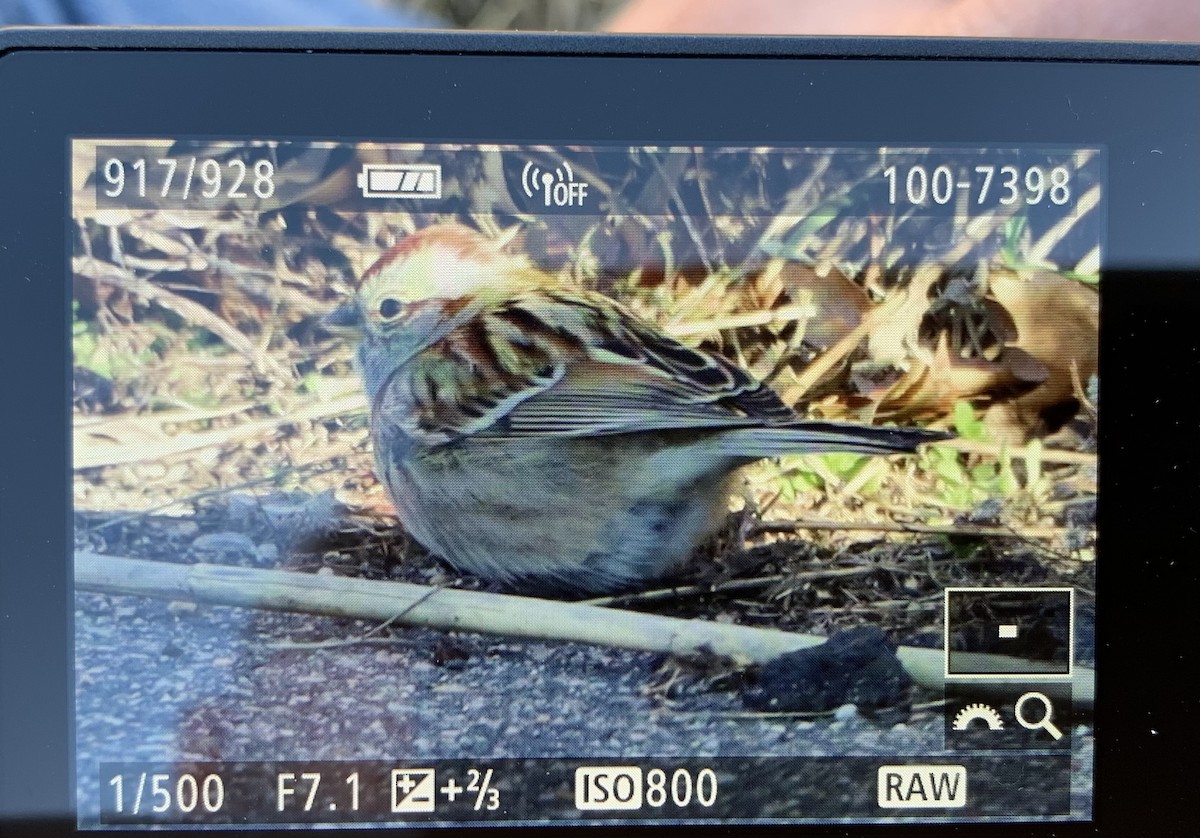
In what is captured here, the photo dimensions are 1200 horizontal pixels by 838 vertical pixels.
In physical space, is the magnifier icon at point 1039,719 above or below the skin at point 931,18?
below

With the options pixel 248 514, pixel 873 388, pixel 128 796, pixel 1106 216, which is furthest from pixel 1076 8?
pixel 128 796

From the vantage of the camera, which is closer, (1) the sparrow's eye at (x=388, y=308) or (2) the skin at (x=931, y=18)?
(1) the sparrow's eye at (x=388, y=308)

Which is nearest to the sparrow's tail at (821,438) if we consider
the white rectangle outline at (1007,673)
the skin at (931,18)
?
the white rectangle outline at (1007,673)

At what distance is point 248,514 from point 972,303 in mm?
481

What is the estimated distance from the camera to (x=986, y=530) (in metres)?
0.66

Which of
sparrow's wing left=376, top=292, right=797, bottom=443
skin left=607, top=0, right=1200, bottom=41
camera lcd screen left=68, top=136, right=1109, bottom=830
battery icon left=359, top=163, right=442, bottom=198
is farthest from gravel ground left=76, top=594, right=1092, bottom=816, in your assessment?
skin left=607, top=0, right=1200, bottom=41

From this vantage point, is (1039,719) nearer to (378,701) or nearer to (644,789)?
(644,789)

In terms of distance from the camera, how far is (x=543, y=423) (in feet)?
2.13

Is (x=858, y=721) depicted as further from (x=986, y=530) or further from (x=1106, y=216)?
(x=1106, y=216)

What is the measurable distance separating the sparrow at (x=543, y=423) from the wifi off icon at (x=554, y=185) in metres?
0.04

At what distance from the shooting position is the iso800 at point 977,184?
2.12 ft

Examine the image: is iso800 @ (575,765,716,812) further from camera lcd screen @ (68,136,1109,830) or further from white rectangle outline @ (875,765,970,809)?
white rectangle outline @ (875,765,970,809)

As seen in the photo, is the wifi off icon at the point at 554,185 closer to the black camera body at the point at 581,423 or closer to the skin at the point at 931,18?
the black camera body at the point at 581,423

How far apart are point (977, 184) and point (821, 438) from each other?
19cm
